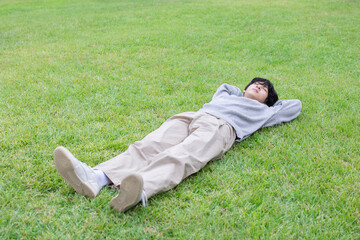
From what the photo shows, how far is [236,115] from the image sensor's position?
330 centimetres

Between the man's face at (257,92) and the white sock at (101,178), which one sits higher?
the man's face at (257,92)

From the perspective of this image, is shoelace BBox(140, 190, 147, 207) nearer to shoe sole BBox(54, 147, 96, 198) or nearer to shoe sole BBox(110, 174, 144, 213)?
shoe sole BBox(110, 174, 144, 213)

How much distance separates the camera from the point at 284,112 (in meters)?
3.68

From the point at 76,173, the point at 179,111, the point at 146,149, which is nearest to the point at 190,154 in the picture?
the point at 146,149

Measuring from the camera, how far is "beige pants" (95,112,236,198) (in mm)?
2400

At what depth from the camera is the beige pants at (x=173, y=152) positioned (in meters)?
2.40

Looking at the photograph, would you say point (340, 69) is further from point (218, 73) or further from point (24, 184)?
point (24, 184)

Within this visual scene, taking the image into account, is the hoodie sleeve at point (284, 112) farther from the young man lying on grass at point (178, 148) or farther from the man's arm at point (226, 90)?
the man's arm at point (226, 90)

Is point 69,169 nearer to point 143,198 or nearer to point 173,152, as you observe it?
point 143,198

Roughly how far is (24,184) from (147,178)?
95 centimetres

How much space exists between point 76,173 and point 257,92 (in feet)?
7.51

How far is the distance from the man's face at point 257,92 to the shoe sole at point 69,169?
7.15 feet

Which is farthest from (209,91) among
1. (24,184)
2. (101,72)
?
(24,184)

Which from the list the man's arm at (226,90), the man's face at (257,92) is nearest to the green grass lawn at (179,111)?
the man's face at (257,92)
